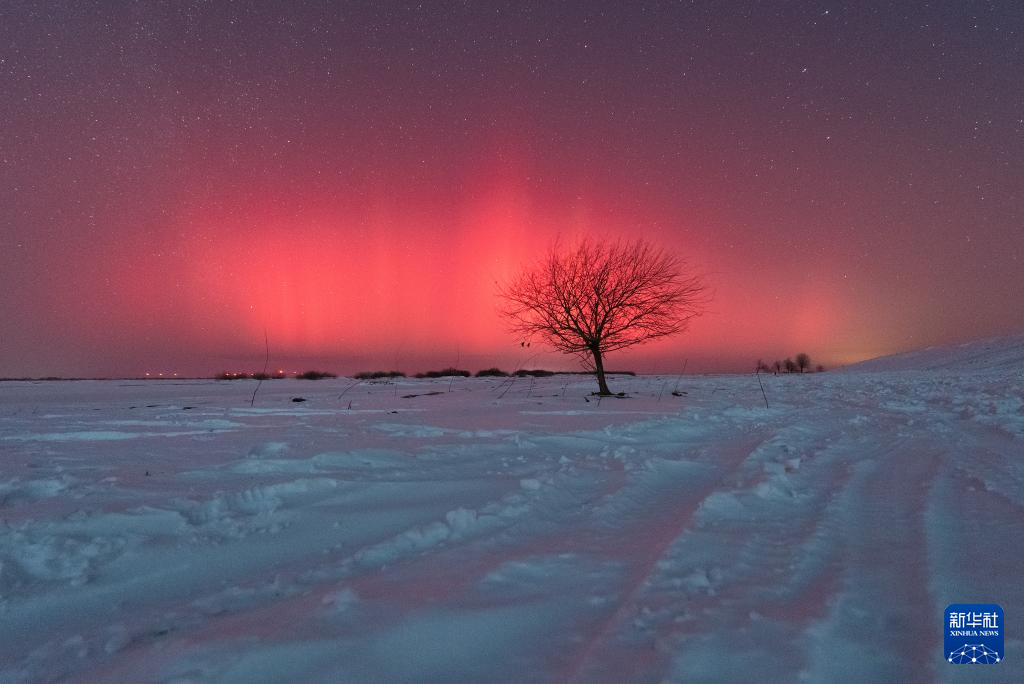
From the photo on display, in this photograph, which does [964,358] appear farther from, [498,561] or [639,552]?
[498,561]

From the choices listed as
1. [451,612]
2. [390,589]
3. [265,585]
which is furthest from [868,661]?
[265,585]

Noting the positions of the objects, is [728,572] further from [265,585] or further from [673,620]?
[265,585]

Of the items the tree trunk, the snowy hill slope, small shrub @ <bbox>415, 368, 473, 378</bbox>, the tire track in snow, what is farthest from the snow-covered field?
the snowy hill slope

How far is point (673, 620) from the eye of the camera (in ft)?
5.89

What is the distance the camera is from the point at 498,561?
237 centimetres

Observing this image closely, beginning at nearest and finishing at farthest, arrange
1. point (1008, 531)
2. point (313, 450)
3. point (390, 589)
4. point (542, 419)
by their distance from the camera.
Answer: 1. point (390, 589)
2. point (1008, 531)
3. point (313, 450)
4. point (542, 419)

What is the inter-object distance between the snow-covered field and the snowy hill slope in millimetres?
30081

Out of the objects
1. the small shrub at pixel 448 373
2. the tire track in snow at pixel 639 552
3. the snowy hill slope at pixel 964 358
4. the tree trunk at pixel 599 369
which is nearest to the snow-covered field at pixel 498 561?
the tire track in snow at pixel 639 552

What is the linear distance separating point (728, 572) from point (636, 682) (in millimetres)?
967

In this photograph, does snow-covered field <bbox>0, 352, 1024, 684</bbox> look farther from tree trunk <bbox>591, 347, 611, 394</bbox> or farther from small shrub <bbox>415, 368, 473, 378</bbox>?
small shrub <bbox>415, 368, 473, 378</bbox>

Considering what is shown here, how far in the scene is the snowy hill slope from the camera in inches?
1084

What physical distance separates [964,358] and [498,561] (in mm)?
42460

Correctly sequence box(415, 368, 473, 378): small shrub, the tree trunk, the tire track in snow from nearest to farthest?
the tire track in snow → the tree trunk → box(415, 368, 473, 378): small shrub

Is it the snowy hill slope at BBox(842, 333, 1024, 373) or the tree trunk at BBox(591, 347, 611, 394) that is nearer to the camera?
the tree trunk at BBox(591, 347, 611, 394)
